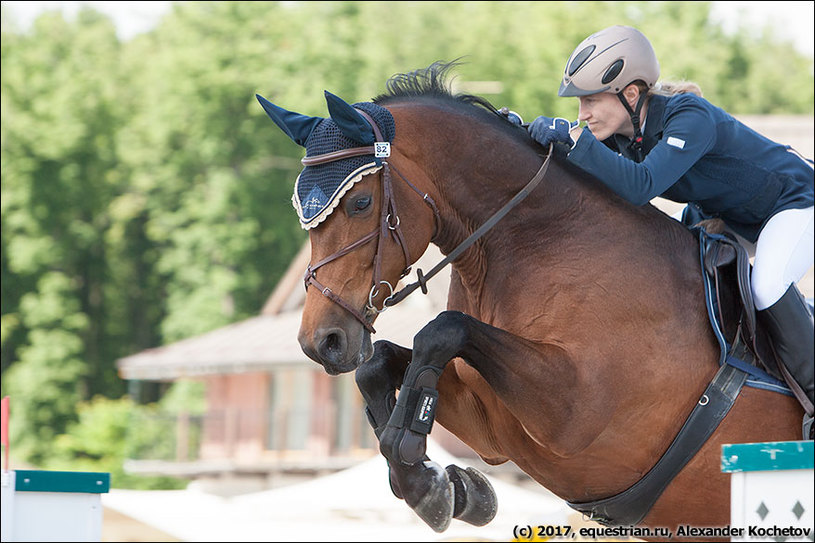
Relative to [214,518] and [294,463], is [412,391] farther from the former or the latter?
[294,463]

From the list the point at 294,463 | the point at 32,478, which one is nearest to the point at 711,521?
the point at 32,478

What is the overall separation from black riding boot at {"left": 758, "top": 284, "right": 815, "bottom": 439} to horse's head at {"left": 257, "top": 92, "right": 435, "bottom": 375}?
1.30m

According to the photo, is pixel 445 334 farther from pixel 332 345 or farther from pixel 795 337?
pixel 795 337

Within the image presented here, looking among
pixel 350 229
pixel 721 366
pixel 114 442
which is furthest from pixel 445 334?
pixel 114 442

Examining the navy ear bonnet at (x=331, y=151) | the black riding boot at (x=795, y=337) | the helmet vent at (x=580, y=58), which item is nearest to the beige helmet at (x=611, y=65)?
the helmet vent at (x=580, y=58)

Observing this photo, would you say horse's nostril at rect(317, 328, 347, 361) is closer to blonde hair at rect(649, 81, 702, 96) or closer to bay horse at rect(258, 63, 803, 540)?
bay horse at rect(258, 63, 803, 540)

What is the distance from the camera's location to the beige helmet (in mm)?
4164

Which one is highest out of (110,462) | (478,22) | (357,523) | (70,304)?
(478,22)

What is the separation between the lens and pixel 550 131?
4172mm

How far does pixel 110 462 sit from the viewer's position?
30.1 m

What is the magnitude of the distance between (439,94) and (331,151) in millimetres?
637

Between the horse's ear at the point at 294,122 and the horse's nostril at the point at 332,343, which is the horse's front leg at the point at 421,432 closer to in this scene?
the horse's nostril at the point at 332,343

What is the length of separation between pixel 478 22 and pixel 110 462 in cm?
1734

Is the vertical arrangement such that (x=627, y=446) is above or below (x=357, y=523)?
above
